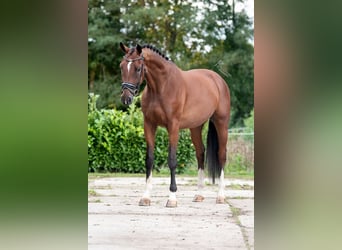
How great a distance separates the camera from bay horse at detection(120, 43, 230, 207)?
374cm

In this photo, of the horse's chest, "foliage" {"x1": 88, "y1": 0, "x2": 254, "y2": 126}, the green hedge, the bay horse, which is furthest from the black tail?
"foliage" {"x1": 88, "y1": 0, "x2": 254, "y2": 126}

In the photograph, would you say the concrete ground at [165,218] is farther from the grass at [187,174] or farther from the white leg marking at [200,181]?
the grass at [187,174]

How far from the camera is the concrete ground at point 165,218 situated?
2.59 m

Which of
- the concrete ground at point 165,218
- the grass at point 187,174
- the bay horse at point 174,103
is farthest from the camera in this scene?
the grass at point 187,174

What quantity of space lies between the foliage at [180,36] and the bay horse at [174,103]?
3.43 meters

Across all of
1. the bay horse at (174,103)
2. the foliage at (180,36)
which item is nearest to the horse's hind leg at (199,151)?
the bay horse at (174,103)

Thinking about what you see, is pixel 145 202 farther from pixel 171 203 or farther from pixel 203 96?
pixel 203 96

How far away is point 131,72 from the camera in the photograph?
3.67 metres

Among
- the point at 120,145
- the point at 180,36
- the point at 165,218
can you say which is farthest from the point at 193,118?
the point at 180,36

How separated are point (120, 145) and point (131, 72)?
2.14m

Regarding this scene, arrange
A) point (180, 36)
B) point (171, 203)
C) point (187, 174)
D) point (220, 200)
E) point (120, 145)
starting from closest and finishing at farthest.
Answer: point (171, 203)
point (220, 200)
point (120, 145)
point (187, 174)
point (180, 36)

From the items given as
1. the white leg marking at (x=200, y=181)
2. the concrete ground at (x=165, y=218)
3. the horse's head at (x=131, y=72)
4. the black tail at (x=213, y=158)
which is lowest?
the concrete ground at (x=165, y=218)
